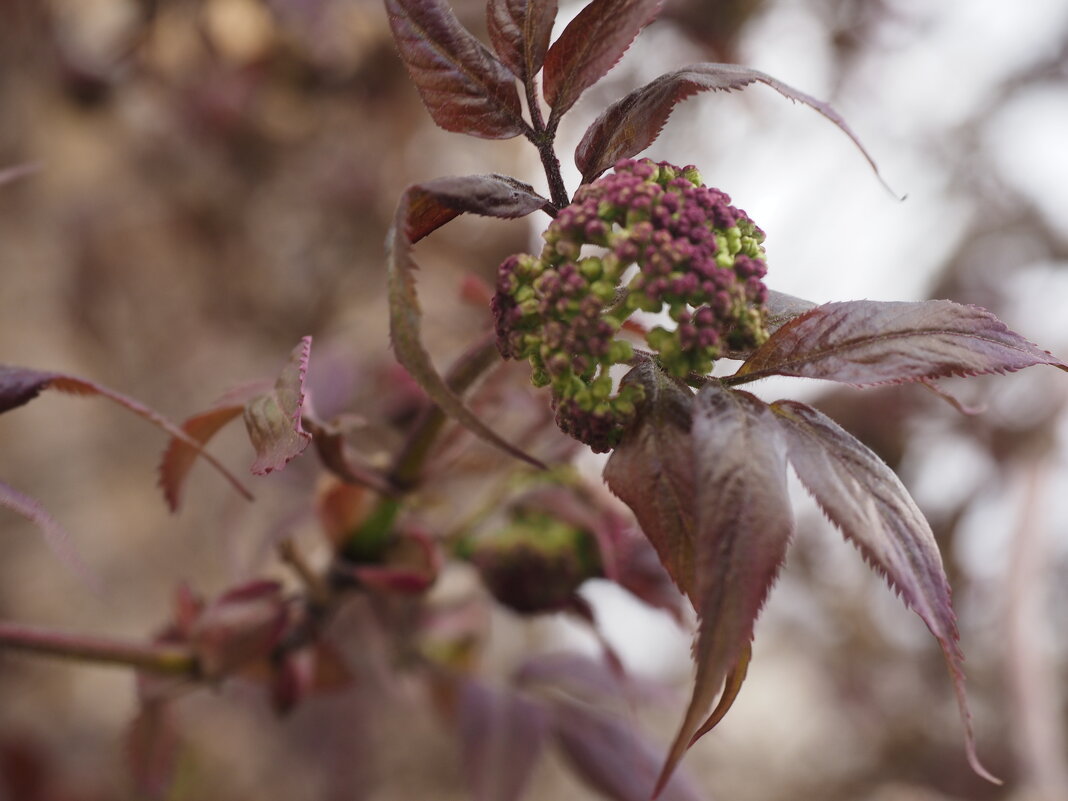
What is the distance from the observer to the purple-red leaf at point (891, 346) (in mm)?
311

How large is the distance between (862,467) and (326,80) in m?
1.27

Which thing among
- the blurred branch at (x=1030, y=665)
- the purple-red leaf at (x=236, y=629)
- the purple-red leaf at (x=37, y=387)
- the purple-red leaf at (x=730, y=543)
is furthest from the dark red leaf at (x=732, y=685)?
the blurred branch at (x=1030, y=665)

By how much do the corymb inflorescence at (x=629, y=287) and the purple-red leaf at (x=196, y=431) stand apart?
139mm

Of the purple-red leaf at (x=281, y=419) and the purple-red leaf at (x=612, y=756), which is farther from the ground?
the purple-red leaf at (x=281, y=419)

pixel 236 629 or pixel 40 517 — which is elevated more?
pixel 40 517

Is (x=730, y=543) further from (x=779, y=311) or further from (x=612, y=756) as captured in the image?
(x=612, y=756)

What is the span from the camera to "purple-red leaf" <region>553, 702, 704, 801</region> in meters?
0.64

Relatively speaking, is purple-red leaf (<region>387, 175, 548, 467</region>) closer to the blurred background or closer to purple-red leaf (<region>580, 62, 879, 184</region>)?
purple-red leaf (<region>580, 62, 879, 184</region>)

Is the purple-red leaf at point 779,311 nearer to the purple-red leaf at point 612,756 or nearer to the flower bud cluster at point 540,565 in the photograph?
the flower bud cluster at point 540,565

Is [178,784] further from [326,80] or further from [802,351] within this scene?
[802,351]

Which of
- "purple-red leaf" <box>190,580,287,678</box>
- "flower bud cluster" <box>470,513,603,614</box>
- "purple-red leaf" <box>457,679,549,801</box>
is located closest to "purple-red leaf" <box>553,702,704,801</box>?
"purple-red leaf" <box>457,679,549,801</box>

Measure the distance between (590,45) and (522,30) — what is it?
0.09ft

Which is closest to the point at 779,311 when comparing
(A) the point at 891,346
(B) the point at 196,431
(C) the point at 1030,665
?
(A) the point at 891,346

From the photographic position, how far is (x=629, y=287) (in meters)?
0.32
